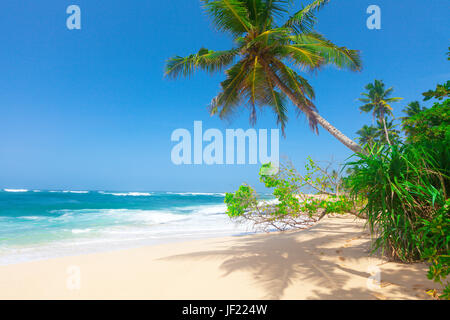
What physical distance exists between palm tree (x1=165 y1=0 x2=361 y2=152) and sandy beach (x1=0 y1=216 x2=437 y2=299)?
10.1 feet

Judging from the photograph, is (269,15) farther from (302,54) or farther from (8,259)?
(8,259)

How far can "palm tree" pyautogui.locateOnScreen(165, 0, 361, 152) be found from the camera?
6.61 m

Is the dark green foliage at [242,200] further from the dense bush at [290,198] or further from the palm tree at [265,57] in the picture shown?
the palm tree at [265,57]

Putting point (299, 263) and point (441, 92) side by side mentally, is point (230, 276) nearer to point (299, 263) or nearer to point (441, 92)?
point (299, 263)

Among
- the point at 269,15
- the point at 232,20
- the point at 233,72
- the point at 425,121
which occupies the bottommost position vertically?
the point at 425,121

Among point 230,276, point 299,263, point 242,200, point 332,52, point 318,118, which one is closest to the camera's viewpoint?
point 230,276

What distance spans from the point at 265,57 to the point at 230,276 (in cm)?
654

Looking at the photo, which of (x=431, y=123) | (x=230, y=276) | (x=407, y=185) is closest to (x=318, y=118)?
(x=431, y=123)

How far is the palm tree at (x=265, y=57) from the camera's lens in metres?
6.61

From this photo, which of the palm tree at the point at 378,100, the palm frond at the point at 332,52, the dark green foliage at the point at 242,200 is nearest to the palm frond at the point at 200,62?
the palm frond at the point at 332,52

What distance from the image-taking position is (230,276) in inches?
148
